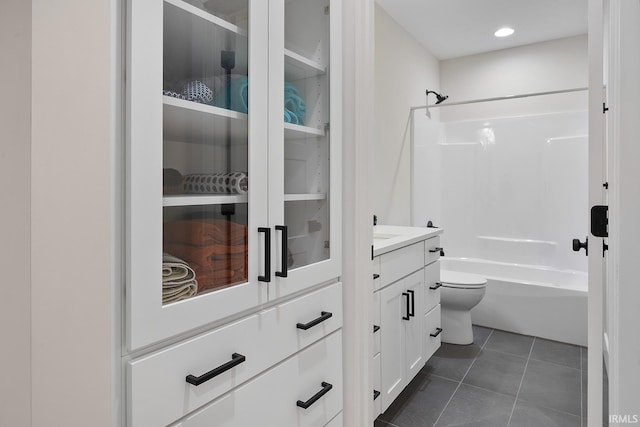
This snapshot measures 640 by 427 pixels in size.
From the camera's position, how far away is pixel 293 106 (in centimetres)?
118

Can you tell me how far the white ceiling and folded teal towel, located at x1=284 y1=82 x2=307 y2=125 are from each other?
6.72 feet

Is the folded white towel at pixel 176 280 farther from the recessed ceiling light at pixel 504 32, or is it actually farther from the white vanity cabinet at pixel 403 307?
the recessed ceiling light at pixel 504 32

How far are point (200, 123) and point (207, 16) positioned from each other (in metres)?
0.25

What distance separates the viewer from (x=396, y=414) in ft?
6.52

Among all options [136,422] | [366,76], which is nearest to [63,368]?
[136,422]

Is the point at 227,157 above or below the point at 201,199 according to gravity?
above

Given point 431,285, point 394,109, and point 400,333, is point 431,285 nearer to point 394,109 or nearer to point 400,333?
point 400,333

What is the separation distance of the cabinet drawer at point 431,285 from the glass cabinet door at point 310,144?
3.72 feet

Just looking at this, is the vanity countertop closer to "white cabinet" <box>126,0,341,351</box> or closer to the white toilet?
"white cabinet" <box>126,0,341,351</box>

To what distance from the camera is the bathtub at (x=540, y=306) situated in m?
2.85

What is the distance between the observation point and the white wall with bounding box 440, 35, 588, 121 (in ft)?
11.4

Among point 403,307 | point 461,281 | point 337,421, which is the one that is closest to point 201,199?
point 337,421

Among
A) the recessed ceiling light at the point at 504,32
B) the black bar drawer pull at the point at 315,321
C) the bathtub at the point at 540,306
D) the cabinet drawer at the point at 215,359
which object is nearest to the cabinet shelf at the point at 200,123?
the cabinet drawer at the point at 215,359

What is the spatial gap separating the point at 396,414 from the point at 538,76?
10.9 ft
